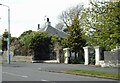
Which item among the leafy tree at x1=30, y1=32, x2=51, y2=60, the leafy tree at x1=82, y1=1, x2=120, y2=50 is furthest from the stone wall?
the leafy tree at x1=30, y1=32, x2=51, y2=60

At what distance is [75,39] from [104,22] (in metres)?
23.9

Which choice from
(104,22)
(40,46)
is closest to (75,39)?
(40,46)

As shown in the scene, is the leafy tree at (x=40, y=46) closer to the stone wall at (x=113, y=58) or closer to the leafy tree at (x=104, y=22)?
the stone wall at (x=113, y=58)

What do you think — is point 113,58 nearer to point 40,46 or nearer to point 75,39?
point 75,39

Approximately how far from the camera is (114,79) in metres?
21.1

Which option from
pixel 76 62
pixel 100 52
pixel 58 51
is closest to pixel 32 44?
pixel 58 51

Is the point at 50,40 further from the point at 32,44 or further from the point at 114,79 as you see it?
the point at 114,79

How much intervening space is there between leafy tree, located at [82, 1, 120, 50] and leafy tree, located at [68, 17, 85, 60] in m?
21.0

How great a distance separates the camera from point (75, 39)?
46.6 m

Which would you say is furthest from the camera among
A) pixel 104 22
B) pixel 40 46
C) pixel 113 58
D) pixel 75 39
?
pixel 40 46

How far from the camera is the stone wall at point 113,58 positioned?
1341 inches

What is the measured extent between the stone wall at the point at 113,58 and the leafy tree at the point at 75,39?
34.1 ft

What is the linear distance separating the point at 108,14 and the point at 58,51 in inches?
959

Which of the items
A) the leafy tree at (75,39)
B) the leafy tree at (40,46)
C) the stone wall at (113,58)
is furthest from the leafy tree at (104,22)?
the leafy tree at (40,46)
